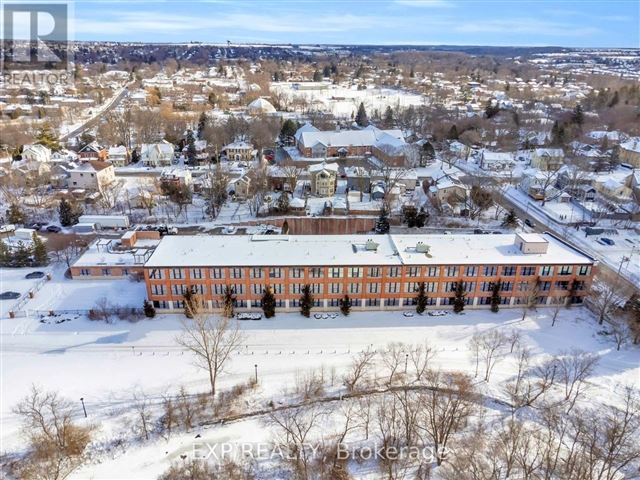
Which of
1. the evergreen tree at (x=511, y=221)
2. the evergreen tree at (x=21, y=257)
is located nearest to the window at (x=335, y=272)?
the evergreen tree at (x=511, y=221)

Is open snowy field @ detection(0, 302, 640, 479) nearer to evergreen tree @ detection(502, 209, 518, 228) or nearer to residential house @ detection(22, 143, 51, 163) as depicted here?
evergreen tree @ detection(502, 209, 518, 228)

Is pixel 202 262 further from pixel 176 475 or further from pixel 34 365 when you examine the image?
pixel 176 475

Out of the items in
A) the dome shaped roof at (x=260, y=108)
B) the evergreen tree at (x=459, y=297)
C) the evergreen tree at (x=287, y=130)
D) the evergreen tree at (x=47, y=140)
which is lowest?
the evergreen tree at (x=459, y=297)

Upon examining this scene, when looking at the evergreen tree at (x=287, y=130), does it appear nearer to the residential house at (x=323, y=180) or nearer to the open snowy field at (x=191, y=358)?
the residential house at (x=323, y=180)

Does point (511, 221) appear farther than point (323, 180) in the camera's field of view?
No

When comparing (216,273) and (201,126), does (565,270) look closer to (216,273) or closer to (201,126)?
(216,273)

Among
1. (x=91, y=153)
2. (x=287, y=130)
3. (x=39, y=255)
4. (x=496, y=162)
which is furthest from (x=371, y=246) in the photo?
(x=91, y=153)
